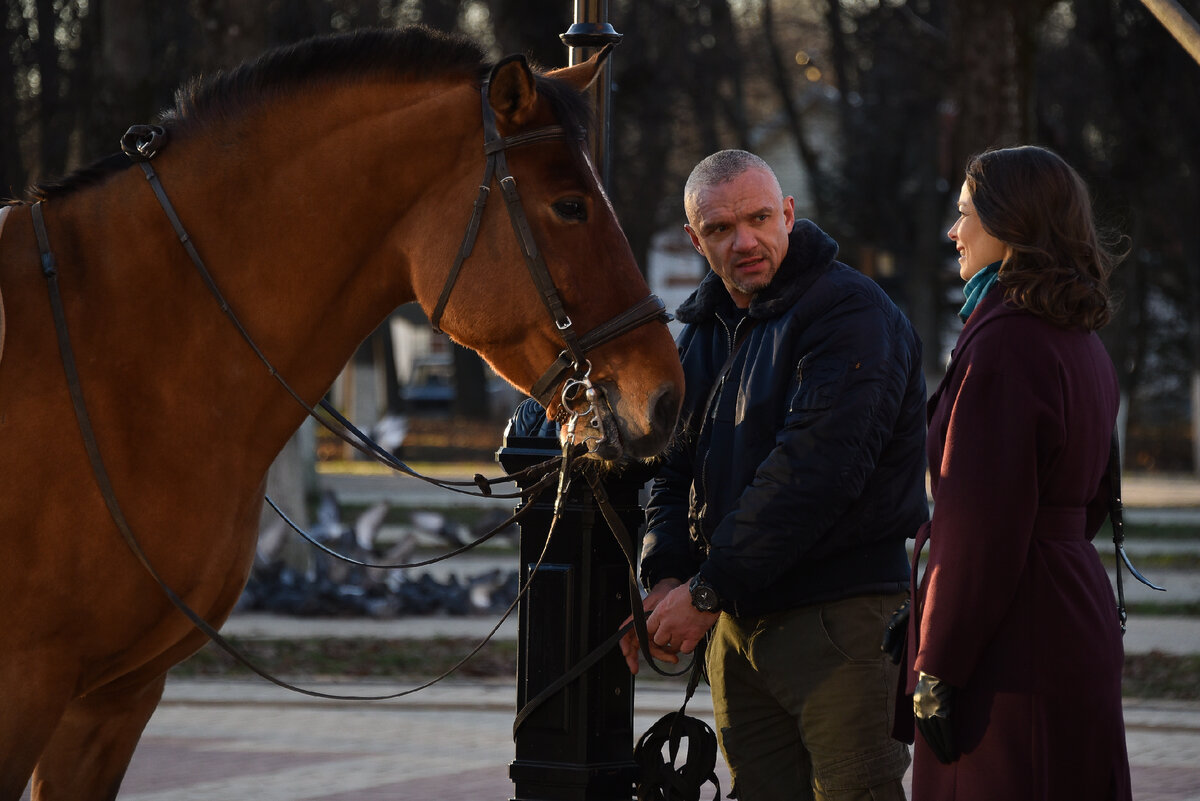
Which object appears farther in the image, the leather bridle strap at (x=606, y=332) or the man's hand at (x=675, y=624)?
the man's hand at (x=675, y=624)

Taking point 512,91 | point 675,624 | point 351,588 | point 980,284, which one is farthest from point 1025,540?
point 351,588

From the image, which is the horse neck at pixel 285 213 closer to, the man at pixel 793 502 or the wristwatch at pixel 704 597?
the man at pixel 793 502

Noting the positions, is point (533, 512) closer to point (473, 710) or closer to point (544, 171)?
point (544, 171)

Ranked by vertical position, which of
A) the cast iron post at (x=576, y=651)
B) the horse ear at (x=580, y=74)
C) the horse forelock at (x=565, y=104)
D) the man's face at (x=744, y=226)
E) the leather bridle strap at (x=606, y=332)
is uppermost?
the horse ear at (x=580, y=74)

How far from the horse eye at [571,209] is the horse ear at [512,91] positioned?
205mm

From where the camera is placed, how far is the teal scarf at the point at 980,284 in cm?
341

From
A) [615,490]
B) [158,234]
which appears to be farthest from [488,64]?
[615,490]

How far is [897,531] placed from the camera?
3934 mm

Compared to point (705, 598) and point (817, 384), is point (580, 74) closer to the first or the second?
point (817, 384)

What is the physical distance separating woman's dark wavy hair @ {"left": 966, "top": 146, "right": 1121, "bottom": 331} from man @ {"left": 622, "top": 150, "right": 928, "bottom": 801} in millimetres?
586

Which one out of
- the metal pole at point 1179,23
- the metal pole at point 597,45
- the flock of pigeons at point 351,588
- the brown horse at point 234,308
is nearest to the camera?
the brown horse at point 234,308

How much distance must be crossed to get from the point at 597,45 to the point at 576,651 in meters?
1.97

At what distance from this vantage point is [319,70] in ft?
11.2

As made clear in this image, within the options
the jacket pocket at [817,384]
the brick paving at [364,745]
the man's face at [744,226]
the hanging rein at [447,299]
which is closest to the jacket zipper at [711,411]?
the man's face at [744,226]
